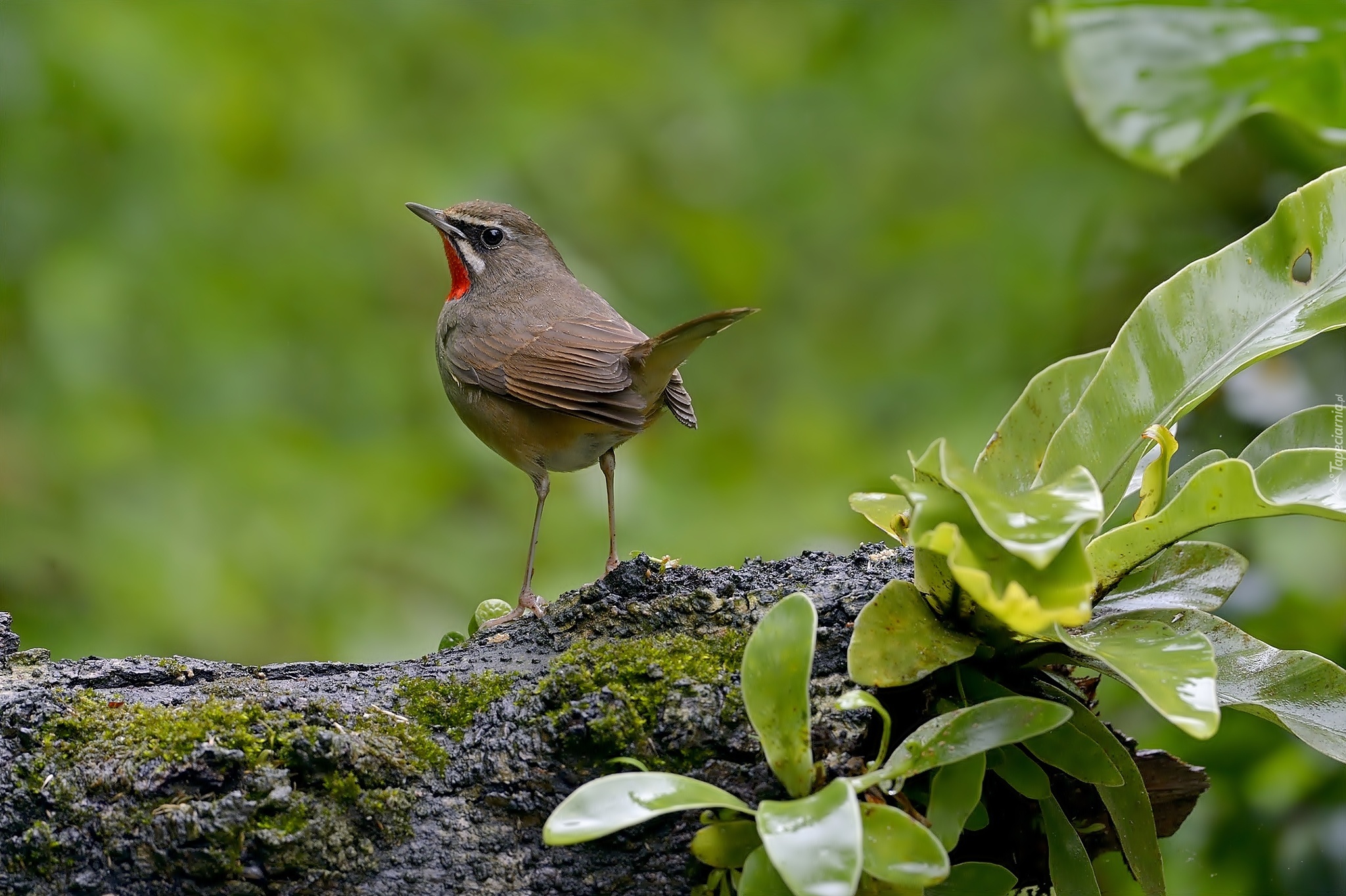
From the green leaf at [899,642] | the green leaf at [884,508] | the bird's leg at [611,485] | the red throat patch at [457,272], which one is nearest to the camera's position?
the green leaf at [899,642]

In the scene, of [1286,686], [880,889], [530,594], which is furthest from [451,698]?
[1286,686]

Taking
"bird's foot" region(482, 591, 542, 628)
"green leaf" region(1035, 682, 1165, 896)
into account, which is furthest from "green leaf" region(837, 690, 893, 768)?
"bird's foot" region(482, 591, 542, 628)

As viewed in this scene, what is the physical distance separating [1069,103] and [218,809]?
4.33 m

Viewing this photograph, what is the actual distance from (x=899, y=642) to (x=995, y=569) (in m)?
0.23

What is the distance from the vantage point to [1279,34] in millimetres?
1265

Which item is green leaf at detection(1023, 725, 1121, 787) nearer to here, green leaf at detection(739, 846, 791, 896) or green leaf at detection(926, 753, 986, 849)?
green leaf at detection(926, 753, 986, 849)

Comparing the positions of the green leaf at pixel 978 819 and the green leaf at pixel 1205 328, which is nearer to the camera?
the green leaf at pixel 978 819

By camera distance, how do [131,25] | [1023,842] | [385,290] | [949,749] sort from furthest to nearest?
[385,290] → [131,25] → [1023,842] → [949,749]

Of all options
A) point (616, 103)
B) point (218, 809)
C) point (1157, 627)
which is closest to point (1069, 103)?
point (616, 103)

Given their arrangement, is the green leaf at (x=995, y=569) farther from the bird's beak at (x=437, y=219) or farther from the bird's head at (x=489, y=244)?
the bird's beak at (x=437, y=219)

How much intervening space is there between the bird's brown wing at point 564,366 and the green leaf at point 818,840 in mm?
1816

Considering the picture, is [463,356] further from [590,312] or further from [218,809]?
[218,809]

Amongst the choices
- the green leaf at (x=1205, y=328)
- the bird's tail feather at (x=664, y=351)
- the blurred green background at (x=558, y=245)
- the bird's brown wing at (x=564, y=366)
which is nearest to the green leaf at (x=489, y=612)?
the bird's brown wing at (x=564, y=366)

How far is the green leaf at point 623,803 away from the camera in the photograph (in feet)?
5.21
